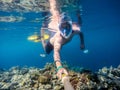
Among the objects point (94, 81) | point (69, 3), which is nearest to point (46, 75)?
point (94, 81)

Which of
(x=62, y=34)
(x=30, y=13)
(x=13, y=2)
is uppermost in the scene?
(x=30, y=13)

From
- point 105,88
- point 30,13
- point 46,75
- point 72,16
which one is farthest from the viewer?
point 72,16

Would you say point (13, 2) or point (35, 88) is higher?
point (13, 2)

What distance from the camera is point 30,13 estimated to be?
22797mm

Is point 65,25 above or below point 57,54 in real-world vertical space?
above

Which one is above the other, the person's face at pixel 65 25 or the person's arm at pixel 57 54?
the person's face at pixel 65 25

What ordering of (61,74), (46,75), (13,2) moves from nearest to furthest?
(61,74) → (46,75) → (13,2)

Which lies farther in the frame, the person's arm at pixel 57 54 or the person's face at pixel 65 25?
the person's face at pixel 65 25

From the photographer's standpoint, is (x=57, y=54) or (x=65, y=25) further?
(x=65, y=25)

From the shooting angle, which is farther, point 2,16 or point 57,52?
point 2,16

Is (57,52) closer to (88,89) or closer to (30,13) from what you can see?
(88,89)

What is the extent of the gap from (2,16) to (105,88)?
59.0 ft

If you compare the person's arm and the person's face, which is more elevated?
the person's face

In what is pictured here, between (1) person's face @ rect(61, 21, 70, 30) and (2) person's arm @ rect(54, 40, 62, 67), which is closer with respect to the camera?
(2) person's arm @ rect(54, 40, 62, 67)
